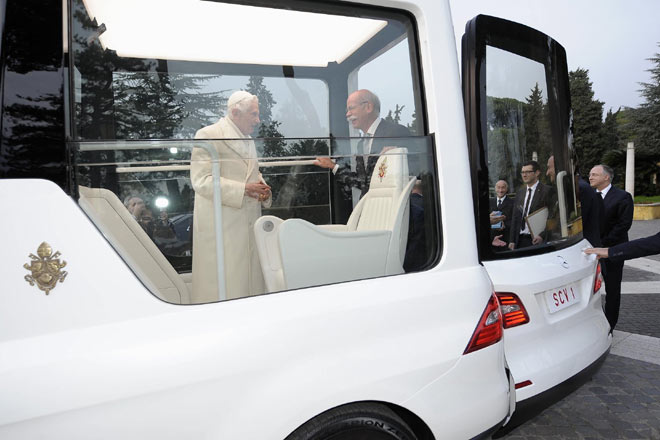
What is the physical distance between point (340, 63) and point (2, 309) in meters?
1.50

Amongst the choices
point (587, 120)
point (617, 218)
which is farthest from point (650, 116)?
point (617, 218)

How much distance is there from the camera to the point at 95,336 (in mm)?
1175

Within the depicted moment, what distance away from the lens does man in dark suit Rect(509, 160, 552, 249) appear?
2.16m

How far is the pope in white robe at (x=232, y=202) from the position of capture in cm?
145

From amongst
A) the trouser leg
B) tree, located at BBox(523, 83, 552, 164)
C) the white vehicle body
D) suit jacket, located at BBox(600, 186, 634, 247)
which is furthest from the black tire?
suit jacket, located at BBox(600, 186, 634, 247)

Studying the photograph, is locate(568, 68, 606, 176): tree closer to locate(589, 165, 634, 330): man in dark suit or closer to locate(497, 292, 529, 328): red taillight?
locate(589, 165, 634, 330): man in dark suit

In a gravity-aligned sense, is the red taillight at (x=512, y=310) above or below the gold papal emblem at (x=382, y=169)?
below

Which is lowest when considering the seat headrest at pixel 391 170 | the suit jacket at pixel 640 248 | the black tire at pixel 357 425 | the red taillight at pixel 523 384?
the red taillight at pixel 523 384

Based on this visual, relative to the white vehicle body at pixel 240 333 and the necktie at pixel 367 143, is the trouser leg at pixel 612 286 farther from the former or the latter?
the necktie at pixel 367 143

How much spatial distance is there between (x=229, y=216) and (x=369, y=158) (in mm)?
581

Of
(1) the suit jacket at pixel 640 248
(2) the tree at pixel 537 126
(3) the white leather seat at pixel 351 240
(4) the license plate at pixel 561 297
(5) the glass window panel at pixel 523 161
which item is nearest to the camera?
(3) the white leather seat at pixel 351 240

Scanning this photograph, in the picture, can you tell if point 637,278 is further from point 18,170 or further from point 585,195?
point 18,170

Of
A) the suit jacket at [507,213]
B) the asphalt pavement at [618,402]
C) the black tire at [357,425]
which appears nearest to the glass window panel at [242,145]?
the black tire at [357,425]

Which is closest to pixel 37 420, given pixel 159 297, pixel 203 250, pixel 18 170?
pixel 159 297
